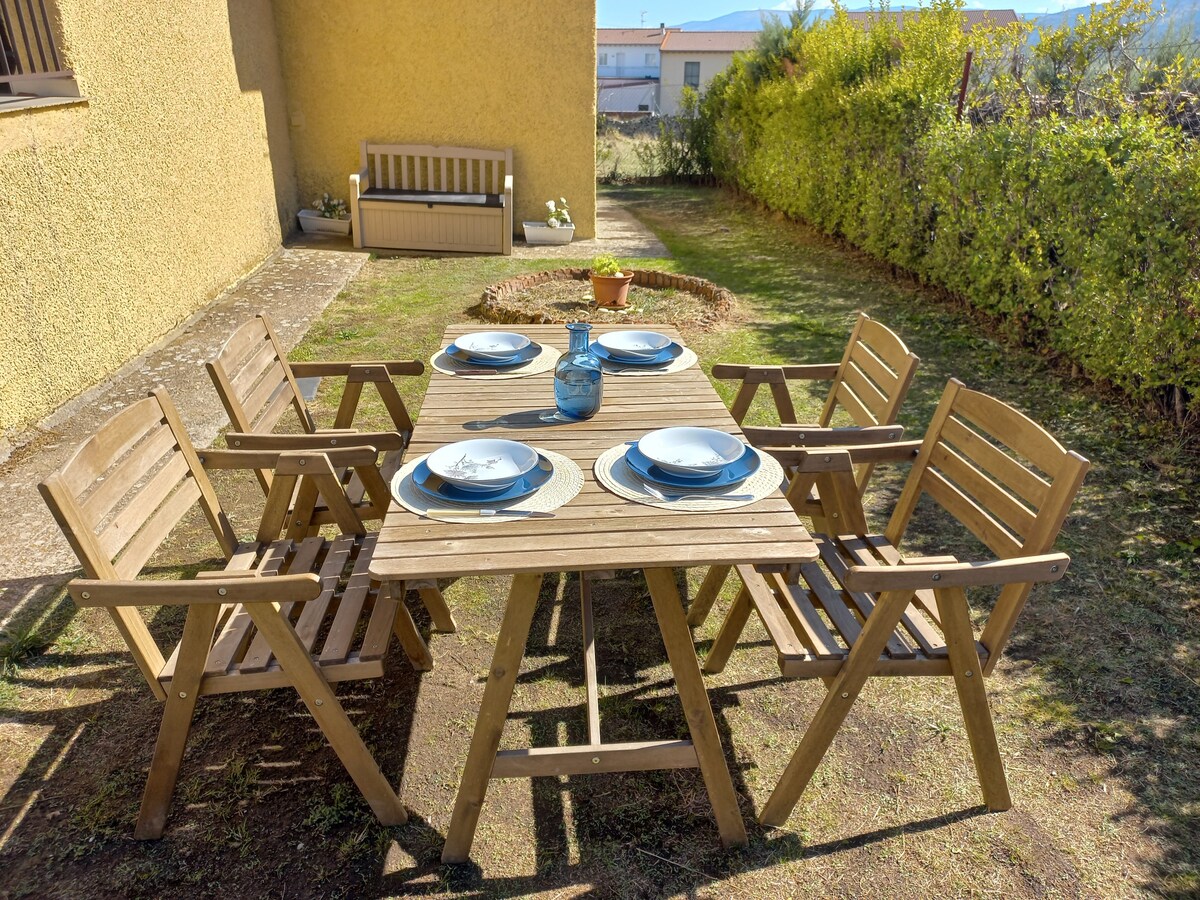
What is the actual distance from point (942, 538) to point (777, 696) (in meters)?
1.26

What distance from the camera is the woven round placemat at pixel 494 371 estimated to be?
2725 millimetres

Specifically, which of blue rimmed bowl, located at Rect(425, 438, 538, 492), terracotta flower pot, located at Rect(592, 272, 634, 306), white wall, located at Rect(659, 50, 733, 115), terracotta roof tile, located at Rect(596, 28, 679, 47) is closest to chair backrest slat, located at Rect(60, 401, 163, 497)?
blue rimmed bowl, located at Rect(425, 438, 538, 492)

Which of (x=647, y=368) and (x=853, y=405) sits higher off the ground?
(x=647, y=368)

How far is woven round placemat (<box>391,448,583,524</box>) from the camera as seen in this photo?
6.03 ft

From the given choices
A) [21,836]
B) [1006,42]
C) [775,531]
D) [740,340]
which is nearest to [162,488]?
[21,836]

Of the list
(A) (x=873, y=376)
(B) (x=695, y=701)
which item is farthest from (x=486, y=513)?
(A) (x=873, y=376)

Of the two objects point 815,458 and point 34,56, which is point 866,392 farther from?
point 34,56

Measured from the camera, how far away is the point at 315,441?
2.43 m

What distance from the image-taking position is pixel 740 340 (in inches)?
226

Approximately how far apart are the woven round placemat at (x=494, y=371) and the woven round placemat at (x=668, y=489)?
700mm

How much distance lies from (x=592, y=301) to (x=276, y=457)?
439cm

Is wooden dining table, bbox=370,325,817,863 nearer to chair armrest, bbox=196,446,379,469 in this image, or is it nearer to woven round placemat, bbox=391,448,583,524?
woven round placemat, bbox=391,448,583,524

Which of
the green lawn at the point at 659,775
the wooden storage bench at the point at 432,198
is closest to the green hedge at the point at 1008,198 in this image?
the green lawn at the point at 659,775

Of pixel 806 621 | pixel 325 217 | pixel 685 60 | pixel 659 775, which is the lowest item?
pixel 659 775
